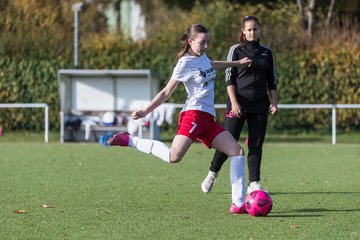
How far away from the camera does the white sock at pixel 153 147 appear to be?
30.8 feet

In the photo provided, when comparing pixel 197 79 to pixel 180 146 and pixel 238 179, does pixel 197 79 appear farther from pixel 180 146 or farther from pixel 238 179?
pixel 238 179

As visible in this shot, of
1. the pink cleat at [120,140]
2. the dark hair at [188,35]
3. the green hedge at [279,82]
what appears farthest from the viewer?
the green hedge at [279,82]

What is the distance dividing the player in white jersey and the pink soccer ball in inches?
6.8

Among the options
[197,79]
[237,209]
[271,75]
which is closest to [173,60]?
[271,75]

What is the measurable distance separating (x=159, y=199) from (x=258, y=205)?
5.86 ft

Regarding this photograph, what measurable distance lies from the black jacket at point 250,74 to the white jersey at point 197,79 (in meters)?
1.00

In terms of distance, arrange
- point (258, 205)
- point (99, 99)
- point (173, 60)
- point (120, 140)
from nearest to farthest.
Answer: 1. point (258, 205)
2. point (120, 140)
3. point (99, 99)
4. point (173, 60)

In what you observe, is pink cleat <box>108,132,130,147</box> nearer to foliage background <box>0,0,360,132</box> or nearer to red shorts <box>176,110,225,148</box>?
red shorts <box>176,110,225,148</box>

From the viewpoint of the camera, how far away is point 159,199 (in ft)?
34.3

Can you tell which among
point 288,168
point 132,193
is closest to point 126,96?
point 288,168

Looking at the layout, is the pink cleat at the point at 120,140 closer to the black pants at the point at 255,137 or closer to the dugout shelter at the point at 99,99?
the black pants at the point at 255,137

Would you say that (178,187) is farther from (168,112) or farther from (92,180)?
(168,112)

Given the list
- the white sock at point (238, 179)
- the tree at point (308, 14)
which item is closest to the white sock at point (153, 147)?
the white sock at point (238, 179)

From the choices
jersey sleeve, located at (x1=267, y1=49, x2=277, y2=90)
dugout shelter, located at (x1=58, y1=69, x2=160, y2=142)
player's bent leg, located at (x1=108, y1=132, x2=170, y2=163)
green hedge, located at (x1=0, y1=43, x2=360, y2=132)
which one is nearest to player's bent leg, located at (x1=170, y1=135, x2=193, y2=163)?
player's bent leg, located at (x1=108, y1=132, x2=170, y2=163)
